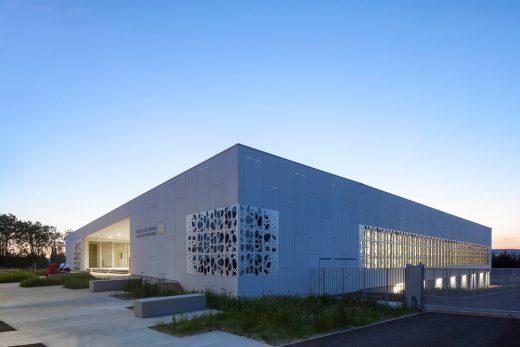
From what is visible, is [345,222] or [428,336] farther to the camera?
[345,222]

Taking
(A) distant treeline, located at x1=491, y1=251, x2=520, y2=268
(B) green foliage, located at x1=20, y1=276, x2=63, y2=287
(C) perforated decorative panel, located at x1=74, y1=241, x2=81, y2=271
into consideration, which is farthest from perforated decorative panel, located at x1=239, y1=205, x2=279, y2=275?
(A) distant treeline, located at x1=491, y1=251, x2=520, y2=268

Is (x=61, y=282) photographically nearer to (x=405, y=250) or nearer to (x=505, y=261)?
(x=405, y=250)

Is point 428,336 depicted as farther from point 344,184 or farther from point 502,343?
point 344,184

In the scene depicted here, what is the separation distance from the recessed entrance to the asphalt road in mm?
31463

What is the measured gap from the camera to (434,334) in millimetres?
12508

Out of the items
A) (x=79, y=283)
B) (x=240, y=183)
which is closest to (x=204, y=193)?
(x=240, y=183)

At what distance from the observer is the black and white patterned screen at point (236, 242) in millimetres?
18422

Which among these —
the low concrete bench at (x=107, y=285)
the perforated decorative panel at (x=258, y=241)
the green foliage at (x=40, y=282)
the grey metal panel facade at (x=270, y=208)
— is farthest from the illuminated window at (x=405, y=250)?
the green foliage at (x=40, y=282)

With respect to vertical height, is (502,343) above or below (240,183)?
below

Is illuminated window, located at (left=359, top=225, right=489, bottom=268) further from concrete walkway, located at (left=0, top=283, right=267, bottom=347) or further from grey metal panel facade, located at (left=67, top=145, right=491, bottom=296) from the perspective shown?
concrete walkway, located at (left=0, top=283, right=267, bottom=347)

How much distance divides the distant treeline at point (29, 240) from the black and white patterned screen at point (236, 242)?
62.7 metres

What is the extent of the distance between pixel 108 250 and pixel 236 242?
35086mm

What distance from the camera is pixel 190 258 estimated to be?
71.5 feet

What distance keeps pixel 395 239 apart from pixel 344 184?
8.28 meters
